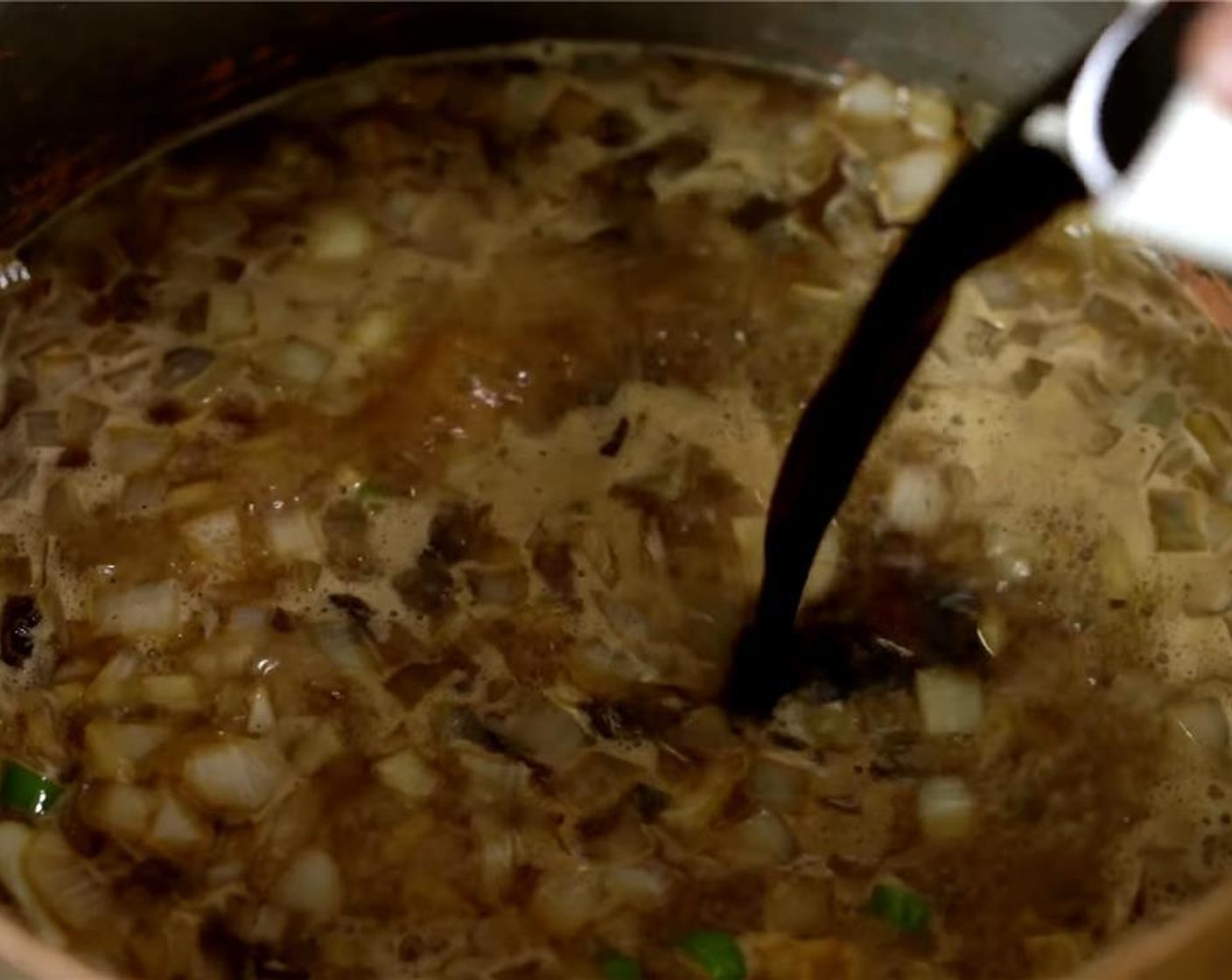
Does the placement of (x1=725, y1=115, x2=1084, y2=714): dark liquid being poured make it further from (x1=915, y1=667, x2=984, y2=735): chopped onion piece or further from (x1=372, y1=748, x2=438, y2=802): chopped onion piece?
(x1=372, y1=748, x2=438, y2=802): chopped onion piece

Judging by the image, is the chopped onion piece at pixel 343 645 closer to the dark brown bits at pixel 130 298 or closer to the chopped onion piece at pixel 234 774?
the chopped onion piece at pixel 234 774

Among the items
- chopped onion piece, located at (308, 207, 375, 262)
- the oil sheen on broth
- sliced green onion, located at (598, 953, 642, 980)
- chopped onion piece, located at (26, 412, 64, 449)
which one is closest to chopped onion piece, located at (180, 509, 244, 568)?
the oil sheen on broth

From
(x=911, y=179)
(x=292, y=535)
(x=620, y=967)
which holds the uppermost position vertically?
(x=911, y=179)

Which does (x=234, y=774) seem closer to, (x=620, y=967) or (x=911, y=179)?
(x=620, y=967)

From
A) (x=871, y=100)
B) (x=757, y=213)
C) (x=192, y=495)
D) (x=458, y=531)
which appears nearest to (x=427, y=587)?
(x=458, y=531)

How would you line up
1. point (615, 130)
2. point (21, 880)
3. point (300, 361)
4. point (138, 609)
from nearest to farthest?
1. point (21, 880)
2. point (138, 609)
3. point (300, 361)
4. point (615, 130)

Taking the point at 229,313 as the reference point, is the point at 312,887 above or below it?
below

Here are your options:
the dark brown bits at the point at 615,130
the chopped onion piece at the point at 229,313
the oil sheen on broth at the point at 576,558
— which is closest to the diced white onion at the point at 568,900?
the oil sheen on broth at the point at 576,558
